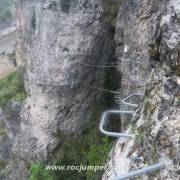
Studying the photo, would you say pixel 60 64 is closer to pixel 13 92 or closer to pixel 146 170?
pixel 13 92

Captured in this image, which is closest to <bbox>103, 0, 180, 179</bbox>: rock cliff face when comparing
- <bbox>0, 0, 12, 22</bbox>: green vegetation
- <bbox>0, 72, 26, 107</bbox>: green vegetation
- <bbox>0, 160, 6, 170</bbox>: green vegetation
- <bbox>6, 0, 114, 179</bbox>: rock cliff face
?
<bbox>6, 0, 114, 179</bbox>: rock cliff face

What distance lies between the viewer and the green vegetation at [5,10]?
2881 cm

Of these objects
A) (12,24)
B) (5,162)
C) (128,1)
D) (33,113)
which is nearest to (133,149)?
(128,1)

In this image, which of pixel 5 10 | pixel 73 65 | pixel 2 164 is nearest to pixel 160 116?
pixel 73 65

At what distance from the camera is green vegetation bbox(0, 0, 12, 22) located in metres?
28.8

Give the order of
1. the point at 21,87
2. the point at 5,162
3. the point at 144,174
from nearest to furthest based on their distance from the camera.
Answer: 1. the point at 144,174
2. the point at 5,162
3. the point at 21,87

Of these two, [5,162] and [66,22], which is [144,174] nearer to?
[66,22]

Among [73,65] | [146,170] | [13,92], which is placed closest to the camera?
[146,170]

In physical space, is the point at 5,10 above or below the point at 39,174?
Result: below

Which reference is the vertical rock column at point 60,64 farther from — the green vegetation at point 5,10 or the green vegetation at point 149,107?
the green vegetation at point 5,10

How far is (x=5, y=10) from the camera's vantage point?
30.9 metres

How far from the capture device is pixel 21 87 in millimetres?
12109

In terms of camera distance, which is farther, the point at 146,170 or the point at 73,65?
the point at 73,65

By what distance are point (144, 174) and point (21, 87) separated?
10198 mm
